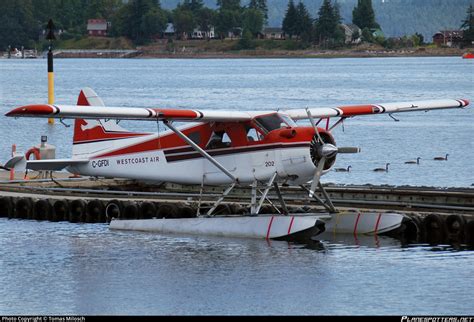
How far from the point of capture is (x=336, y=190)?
2866 centimetres

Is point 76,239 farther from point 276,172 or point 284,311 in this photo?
point 284,311

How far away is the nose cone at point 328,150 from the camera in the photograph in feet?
76.3

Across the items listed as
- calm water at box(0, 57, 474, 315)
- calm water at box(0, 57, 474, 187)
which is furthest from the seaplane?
calm water at box(0, 57, 474, 187)

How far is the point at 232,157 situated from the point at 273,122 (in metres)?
1.24

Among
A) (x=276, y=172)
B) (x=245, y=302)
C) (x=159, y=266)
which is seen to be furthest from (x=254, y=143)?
(x=245, y=302)

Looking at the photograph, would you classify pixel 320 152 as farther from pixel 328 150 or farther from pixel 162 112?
pixel 162 112

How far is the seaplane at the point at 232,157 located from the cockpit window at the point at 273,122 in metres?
0.02

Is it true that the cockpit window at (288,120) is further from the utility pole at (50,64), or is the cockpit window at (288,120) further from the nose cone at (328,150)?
the utility pole at (50,64)

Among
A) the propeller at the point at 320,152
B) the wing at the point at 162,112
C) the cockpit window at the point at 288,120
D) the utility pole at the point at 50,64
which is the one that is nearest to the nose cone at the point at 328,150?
the propeller at the point at 320,152

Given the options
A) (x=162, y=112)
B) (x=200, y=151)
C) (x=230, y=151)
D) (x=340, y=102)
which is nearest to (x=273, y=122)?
(x=230, y=151)

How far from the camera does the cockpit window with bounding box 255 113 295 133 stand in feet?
79.5

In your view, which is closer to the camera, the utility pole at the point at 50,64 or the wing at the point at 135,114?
the wing at the point at 135,114

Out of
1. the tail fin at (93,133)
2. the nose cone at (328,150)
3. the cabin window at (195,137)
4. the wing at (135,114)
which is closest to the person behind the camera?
the nose cone at (328,150)

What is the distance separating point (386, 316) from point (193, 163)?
7.44 m
